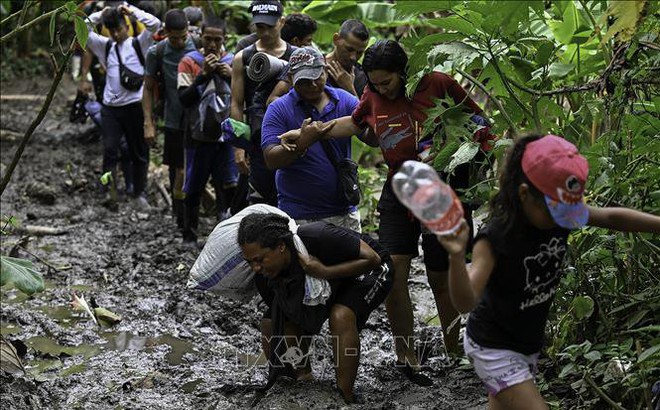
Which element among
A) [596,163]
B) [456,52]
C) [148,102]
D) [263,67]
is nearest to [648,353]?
[596,163]

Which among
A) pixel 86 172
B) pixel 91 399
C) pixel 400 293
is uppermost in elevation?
pixel 400 293

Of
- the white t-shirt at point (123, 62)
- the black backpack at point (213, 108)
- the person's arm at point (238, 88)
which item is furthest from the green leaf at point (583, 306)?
the white t-shirt at point (123, 62)

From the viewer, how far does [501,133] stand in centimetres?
526

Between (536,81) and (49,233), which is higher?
(536,81)

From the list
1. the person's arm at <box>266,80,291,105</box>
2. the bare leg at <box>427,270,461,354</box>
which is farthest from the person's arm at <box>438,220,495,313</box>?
the person's arm at <box>266,80,291,105</box>

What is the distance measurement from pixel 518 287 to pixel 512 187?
1.23 feet

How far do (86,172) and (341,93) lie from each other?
6966 mm

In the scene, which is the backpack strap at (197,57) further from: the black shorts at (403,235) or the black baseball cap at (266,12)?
the black shorts at (403,235)

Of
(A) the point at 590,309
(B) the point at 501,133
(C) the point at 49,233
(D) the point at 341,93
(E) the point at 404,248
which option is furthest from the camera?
(C) the point at 49,233

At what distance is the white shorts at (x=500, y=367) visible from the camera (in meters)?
3.79

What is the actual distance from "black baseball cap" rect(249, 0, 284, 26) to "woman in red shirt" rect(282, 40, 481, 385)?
1.74m

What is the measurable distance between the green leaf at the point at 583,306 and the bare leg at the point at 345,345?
1138 mm

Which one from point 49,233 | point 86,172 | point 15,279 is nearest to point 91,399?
point 15,279

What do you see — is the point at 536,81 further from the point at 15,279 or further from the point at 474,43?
the point at 15,279
